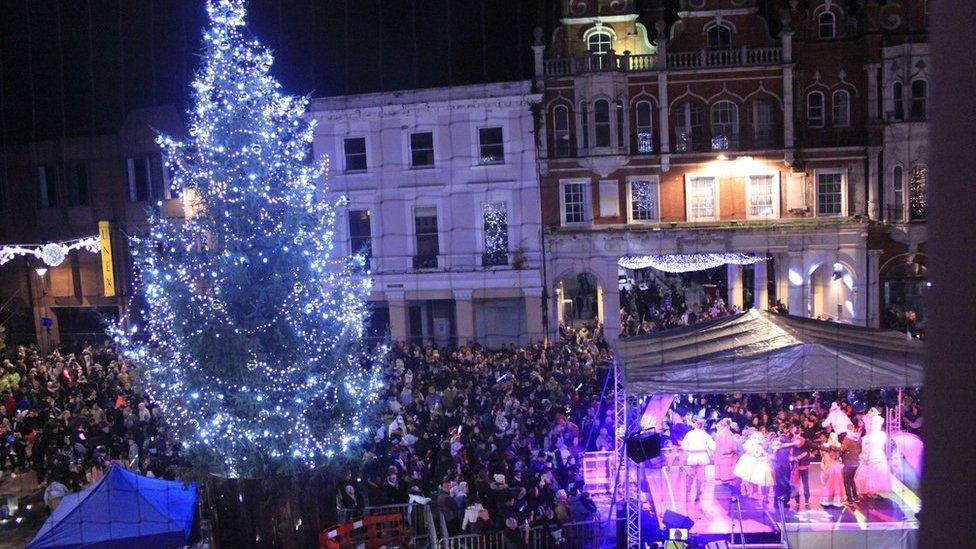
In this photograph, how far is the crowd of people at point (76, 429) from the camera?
8.64 metres

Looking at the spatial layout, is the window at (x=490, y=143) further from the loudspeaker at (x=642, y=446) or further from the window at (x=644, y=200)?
the loudspeaker at (x=642, y=446)

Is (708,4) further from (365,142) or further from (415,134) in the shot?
(365,142)

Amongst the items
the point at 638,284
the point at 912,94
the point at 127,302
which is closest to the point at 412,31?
the point at 638,284

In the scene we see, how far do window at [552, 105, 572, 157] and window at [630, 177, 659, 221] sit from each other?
5.66 feet

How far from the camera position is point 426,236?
16.8 meters

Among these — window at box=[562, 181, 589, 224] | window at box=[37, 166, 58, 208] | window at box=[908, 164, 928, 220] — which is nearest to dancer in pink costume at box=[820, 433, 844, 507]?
window at box=[562, 181, 589, 224]

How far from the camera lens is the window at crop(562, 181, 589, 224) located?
16.7 meters

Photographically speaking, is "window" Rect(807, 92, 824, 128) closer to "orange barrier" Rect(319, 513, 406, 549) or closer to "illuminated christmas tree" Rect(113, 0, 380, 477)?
"illuminated christmas tree" Rect(113, 0, 380, 477)

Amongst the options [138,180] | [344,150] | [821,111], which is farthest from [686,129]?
[138,180]

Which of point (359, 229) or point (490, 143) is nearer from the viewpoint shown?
point (490, 143)

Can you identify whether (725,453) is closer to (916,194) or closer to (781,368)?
(781,368)

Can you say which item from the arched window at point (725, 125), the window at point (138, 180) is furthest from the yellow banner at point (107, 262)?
the arched window at point (725, 125)

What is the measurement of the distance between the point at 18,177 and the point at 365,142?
979cm

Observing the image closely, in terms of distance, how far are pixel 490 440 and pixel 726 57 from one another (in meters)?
11.5
